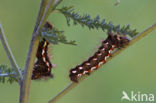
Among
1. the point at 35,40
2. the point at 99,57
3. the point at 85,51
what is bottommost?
the point at 85,51

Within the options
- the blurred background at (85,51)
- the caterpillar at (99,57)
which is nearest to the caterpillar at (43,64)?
the caterpillar at (99,57)

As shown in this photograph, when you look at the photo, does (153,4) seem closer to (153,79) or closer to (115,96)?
(153,79)

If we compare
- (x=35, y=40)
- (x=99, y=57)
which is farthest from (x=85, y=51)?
(x=35, y=40)

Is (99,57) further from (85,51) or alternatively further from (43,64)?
(85,51)

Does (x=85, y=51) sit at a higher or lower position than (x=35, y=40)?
lower

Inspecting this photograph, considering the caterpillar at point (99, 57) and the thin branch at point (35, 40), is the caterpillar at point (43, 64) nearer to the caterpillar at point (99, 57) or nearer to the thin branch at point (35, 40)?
the caterpillar at point (99, 57)

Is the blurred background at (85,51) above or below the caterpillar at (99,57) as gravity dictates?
below
